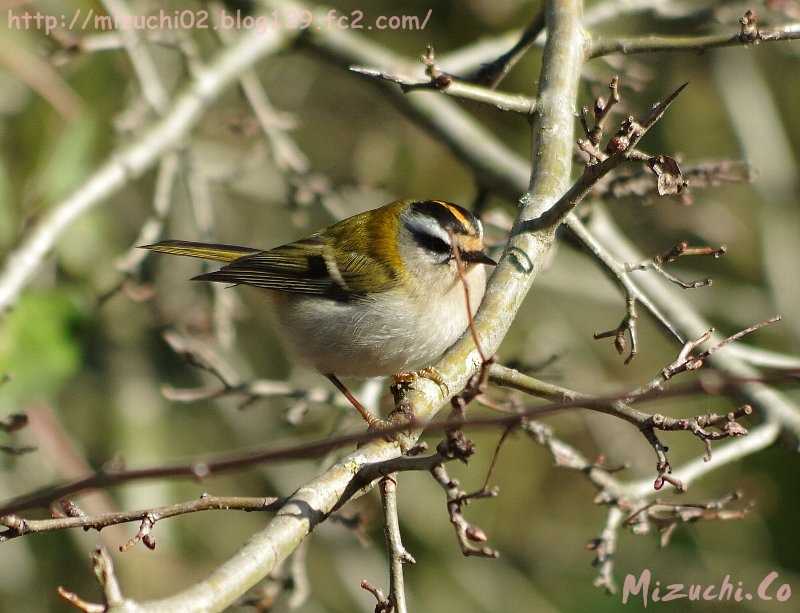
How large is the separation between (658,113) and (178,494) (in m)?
3.99

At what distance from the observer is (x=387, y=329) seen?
3486 millimetres

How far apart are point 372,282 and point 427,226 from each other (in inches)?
12.7

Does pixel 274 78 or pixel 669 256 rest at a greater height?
pixel 274 78

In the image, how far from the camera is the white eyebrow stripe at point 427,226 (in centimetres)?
361

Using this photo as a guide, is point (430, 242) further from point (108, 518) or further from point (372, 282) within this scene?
point (108, 518)

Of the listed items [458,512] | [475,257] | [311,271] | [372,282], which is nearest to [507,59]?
[475,257]

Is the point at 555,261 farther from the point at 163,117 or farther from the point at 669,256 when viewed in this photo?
the point at 669,256

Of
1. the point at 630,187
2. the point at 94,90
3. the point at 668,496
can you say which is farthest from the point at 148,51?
the point at 668,496

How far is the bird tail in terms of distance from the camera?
3908 millimetres

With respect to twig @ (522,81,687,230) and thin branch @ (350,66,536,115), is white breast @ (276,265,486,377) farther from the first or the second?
twig @ (522,81,687,230)

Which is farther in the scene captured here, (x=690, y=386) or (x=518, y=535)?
(x=518, y=535)

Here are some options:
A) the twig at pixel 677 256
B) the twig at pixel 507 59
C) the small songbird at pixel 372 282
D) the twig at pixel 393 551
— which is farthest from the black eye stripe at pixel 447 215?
the twig at pixel 393 551

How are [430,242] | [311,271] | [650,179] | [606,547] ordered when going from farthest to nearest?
[311,271], [430,242], [650,179], [606,547]

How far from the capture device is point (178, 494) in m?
5.20
